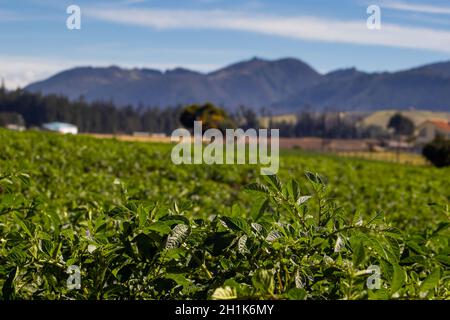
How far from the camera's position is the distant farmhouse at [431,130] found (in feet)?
Result: 502

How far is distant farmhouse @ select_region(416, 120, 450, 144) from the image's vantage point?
152875 millimetres

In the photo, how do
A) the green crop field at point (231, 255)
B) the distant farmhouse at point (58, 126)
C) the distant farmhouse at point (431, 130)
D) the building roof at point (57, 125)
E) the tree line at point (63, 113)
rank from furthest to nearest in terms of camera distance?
the distant farmhouse at point (431, 130), the tree line at point (63, 113), the building roof at point (57, 125), the distant farmhouse at point (58, 126), the green crop field at point (231, 255)

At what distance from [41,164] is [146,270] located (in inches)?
649

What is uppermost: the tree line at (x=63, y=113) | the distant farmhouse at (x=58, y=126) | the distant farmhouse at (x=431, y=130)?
the tree line at (x=63, y=113)

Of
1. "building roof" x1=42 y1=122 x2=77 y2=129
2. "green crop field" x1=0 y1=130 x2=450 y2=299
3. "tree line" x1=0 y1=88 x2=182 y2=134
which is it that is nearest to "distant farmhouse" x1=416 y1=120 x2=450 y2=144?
"tree line" x1=0 y1=88 x2=182 y2=134

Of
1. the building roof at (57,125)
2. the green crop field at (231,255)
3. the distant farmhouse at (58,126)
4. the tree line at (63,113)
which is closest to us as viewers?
the green crop field at (231,255)

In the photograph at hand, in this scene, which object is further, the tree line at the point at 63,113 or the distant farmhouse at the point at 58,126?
the tree line at the point at 63,113

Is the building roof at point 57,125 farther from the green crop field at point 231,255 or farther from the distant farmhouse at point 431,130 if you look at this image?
the green crop field at point 231,255

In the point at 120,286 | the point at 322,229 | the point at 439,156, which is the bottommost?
the point at 439,156

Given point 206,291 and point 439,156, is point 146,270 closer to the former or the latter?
point 206,291

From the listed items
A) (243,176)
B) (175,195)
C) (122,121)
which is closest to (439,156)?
(243,176)

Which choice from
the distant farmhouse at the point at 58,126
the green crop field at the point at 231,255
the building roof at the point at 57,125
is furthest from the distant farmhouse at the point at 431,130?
the green crop field at the point at 231,255

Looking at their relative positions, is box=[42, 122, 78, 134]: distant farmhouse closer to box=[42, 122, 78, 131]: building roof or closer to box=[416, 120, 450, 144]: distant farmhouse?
box=[42, 122, 78, 131]: building roof

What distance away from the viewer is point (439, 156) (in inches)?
2371
